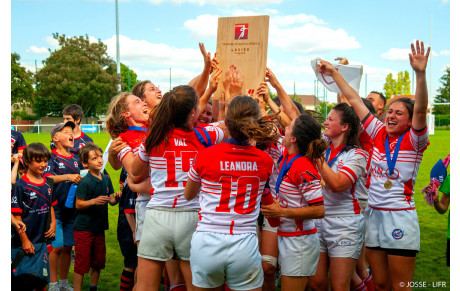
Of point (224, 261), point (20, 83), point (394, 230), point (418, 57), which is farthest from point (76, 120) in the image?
point (20, 83)

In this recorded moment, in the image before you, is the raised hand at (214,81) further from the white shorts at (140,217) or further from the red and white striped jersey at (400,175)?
the red and white striped jersey at (400,175)

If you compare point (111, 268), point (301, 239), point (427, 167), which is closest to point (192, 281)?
point (301, 239)

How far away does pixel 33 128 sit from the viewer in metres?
49.0

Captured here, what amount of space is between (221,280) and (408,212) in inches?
75.1

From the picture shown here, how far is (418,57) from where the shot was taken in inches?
135

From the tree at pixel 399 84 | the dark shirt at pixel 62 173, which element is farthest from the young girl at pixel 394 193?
the tree at pixel 399 84

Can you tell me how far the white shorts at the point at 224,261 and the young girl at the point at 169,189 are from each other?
0.88 ft

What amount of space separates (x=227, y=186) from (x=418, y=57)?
6.09ft

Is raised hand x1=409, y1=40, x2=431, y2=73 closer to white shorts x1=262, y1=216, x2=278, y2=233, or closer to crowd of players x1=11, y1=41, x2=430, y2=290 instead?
crowd of players x1=11, y1=41, x2=430, y2=290

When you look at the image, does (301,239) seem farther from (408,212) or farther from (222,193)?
(408,212)

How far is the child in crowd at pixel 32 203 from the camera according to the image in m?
4.34

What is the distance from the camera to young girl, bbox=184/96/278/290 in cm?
292

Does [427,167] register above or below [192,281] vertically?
below

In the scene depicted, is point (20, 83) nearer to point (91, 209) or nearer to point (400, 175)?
point (91, 209)
